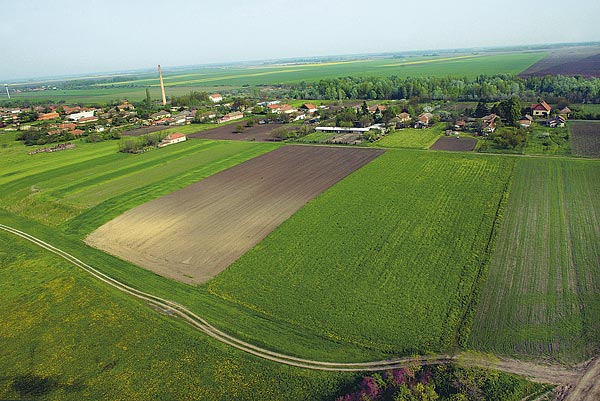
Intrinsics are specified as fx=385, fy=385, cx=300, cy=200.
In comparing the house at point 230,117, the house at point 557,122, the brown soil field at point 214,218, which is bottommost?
the brown soil field at point 214,218

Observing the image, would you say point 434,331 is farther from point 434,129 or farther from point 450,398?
point 434,129

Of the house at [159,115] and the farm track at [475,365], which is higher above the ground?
the house at [159,115]

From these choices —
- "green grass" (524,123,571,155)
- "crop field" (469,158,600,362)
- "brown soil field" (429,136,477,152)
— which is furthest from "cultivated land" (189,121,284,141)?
"crop field" (469,158,600,362)

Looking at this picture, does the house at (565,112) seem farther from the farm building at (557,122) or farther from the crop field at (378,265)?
the crop field at (378,265)

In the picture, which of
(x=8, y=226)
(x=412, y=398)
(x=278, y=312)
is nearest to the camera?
(x=412, y=398)

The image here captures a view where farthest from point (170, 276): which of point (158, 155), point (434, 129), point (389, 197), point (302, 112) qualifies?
point (302, 112)

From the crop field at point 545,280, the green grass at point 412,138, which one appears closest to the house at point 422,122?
the green grass at point 412,138

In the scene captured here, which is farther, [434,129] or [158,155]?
[434,129]
